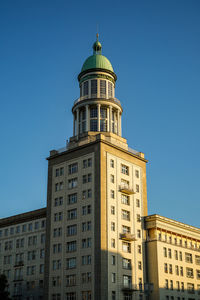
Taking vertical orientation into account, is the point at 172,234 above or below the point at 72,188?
below

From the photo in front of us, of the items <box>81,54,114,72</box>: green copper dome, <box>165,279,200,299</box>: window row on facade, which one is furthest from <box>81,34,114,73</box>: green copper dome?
<box>165,279,200,299</box>: window row on facade

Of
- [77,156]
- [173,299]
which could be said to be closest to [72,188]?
[77,156]

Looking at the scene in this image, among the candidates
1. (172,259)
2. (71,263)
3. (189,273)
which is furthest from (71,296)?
(189,273)

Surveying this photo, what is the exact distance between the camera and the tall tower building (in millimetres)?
76125

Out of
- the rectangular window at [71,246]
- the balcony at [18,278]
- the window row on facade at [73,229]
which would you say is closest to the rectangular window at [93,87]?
the window row on facade at [73,229]

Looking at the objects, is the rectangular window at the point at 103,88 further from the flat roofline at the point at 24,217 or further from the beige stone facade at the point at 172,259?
the beige stone facade at the point at 172,259

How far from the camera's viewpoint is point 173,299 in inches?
3221

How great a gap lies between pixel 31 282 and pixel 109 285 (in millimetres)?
20933

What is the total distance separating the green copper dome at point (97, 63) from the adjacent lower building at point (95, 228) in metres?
0.29

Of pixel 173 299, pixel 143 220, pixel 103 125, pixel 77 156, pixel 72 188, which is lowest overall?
pixel 173 299

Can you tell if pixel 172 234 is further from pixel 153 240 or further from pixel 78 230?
pixel 78 230

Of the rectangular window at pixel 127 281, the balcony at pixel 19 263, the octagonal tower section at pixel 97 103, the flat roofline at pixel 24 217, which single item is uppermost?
the octagonal tower section at pixel 97 103

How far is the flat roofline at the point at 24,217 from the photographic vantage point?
300 ft

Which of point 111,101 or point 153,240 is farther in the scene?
point 111,101
